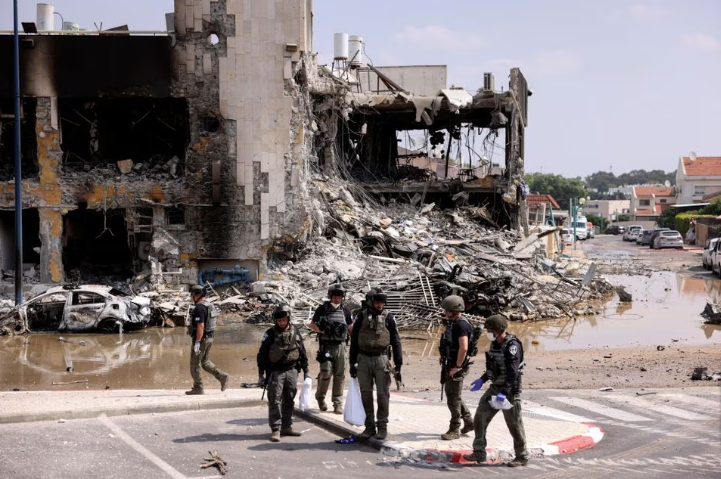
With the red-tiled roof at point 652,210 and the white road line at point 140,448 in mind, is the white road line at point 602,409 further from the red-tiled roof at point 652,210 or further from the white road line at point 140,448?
the red-tiled roof at point 652,210

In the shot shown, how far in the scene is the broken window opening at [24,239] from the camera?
88.0ft

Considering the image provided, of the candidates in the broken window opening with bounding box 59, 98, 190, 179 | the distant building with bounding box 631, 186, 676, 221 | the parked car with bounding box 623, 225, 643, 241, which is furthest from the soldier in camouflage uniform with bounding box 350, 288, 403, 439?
the distant building with bounding box 631, 186, 676, 221

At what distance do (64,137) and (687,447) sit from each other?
2394cm

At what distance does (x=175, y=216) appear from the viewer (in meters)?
26.5

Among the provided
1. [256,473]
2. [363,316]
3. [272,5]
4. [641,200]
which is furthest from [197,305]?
[641,200]

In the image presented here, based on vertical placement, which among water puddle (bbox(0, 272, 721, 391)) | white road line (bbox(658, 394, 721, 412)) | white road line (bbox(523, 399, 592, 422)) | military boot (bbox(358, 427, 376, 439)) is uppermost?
military boot (bbox(358, 427, 376, 439))

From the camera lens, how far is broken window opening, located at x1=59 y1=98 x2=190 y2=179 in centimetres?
2692

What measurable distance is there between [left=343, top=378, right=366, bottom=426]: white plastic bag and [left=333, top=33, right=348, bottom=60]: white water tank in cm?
2621

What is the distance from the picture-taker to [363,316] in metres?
9.93

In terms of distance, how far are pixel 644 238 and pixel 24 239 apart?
153 feet

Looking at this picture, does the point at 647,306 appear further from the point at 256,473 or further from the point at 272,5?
the point at 256,473

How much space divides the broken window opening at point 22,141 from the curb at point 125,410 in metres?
17.4

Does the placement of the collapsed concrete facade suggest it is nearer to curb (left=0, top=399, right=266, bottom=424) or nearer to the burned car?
the burned car

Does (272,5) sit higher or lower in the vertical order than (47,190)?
higher
